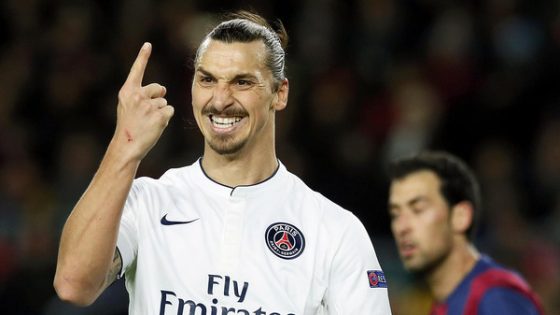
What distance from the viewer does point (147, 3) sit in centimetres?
1112

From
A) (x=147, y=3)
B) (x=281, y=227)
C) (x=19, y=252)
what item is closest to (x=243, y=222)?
(x=281, y=227)

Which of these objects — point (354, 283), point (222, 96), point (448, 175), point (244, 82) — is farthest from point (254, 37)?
point (448, 175)

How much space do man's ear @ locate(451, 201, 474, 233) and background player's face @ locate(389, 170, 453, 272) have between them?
4cm

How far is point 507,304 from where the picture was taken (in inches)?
218

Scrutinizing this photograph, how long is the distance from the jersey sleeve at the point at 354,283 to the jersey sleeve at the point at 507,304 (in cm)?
161

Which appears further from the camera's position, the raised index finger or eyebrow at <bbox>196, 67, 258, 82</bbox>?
eyebrow at <bbox>196, 67, 258, 82</bbox>

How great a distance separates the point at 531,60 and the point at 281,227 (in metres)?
6.90

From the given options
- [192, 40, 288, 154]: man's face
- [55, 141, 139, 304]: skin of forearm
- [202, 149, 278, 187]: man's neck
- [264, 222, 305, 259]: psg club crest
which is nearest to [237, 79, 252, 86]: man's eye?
[192, 40, 288, 154]: man's face

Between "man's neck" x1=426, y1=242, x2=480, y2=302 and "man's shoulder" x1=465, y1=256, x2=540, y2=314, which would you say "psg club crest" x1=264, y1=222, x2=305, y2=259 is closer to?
"man's shoulder" x1=465, y1=256, x2=540, y2=314

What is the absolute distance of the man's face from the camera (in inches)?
158

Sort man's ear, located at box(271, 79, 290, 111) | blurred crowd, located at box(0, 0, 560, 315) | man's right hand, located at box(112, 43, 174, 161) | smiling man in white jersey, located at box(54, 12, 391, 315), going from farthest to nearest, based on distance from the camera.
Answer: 1. blurred crowd, located at box(0, 0, 560, 315)
2. man's ear, located at box(271, 79, 290, 111)
3. smiling man in white jersey, located at box(54, 12, 391, 315)
4. man's right hand, located at box(112, 43, 174, 161)

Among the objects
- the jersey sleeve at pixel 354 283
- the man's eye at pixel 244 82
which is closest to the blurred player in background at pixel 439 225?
the jersey sleeve at pixel 354 283

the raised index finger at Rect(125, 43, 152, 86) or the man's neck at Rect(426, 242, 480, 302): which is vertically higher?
the raised index finger at Rect(125, 43, 152, 86)

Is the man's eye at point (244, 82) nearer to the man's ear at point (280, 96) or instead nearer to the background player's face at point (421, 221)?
the man's ear at point (280, 96)
